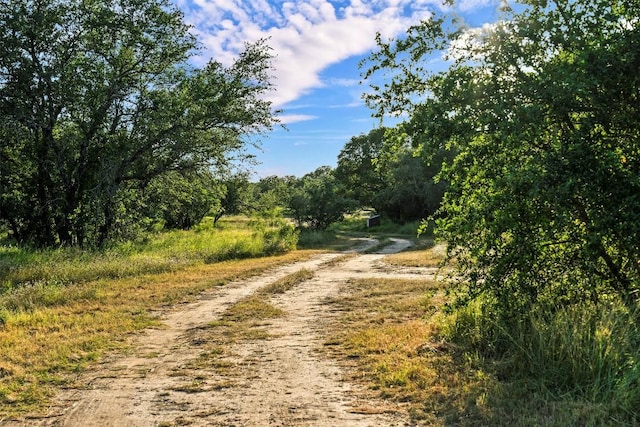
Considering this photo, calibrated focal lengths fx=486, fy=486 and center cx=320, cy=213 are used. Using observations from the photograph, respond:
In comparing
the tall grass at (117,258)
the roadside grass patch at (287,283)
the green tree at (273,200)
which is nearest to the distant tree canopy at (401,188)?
the green tree at (273,200)

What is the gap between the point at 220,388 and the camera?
199 inches

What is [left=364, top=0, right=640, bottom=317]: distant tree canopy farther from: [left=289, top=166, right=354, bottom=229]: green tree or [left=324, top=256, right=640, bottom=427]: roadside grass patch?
[left=289, top=166, right=354, bottom=229]: green tree

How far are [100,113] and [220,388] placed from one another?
1400 centimetres

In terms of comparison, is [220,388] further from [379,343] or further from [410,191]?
[410,191]

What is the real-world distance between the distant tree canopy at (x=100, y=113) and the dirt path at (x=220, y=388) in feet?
34.4

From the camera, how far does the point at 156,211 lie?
18.6 m

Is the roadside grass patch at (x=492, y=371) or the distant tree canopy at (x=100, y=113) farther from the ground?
the distant tree canopy at (x=100, y=113)

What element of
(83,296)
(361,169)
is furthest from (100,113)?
(361,169)

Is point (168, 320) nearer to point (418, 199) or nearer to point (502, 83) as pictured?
point (502, 83)

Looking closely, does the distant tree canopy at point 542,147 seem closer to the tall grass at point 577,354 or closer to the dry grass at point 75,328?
the tall grass at point 577,354

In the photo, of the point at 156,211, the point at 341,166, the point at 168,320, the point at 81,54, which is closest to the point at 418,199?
the point at 341,166

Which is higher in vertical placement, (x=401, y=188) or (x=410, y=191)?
(x=401, y=188)

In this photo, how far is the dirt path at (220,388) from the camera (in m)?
4.31

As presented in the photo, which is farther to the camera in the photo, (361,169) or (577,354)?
(361,169)
